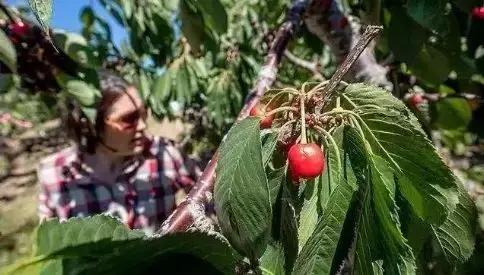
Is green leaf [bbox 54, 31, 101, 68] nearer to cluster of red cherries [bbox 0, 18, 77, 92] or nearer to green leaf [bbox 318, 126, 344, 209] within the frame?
cluster of red cherries [bbox 0, 18, 77, 92]

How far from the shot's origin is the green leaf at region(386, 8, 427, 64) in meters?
1.25

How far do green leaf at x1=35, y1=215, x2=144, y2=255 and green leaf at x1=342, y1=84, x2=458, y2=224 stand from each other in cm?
32

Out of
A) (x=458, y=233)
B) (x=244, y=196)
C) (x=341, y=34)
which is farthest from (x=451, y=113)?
(x=244, y=196)

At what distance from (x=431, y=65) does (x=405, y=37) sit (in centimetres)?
27

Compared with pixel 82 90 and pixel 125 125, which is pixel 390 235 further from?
pixel 125 125

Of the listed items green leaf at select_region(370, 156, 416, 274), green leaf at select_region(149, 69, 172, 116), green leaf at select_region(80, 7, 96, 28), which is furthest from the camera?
green leaf at select_region(149, 69, 172, 116)

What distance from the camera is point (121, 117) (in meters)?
1.98

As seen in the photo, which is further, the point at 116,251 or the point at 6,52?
A: the point at 6,52

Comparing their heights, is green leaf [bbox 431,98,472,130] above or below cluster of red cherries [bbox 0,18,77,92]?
below

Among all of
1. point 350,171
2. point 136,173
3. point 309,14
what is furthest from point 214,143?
point 350,171

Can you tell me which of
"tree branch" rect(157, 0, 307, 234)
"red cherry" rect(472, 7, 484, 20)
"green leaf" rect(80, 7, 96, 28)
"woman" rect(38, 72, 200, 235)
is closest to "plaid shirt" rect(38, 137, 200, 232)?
"woman" rect(38, 72, 200, 235)

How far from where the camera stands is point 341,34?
1516mm

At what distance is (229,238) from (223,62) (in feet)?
8.61

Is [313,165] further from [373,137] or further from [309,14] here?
[309,14]
